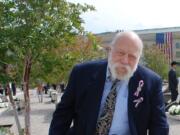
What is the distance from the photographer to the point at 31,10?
8570mm

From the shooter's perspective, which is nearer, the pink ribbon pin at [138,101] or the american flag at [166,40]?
the pink ribbon pin at [138,101]

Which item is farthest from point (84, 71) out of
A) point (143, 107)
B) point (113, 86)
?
point (143, 107)

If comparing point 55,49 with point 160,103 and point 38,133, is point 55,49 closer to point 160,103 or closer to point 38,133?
point 160,103

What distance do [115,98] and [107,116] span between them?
142 millimetres

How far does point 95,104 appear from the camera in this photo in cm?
411

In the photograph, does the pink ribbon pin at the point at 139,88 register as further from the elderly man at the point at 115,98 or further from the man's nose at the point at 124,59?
the man's nose at the point at 124,59

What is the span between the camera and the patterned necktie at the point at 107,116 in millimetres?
4070

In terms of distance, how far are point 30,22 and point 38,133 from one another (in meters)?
6.01

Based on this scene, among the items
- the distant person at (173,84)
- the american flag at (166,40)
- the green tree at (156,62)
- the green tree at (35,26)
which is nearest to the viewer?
the green tree at (35,26)

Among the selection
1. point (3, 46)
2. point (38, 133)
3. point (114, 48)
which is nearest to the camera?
point (114, 48)

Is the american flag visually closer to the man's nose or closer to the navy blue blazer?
the navy blue blazer

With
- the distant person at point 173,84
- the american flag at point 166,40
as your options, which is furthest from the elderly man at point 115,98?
the american flag at point 166,40

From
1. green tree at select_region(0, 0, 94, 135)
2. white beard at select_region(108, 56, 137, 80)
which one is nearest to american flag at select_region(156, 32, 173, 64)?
green tree at select_region(0, 0, 94, 135)

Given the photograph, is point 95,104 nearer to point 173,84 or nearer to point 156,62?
point 173,84
